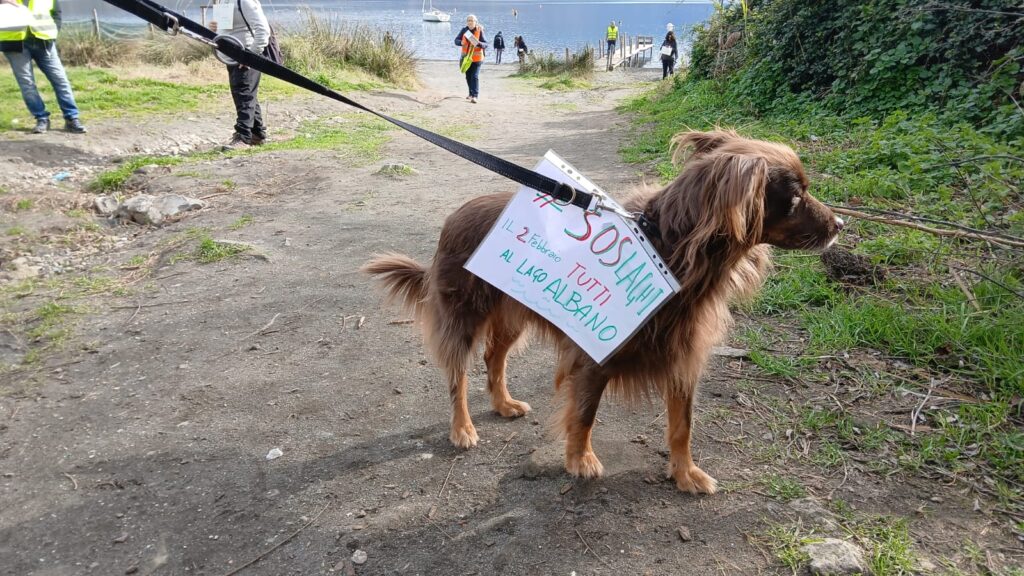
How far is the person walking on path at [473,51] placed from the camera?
17328 millimetres

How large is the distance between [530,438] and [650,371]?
89 centimetres

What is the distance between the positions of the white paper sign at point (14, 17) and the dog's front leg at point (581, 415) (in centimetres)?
1017

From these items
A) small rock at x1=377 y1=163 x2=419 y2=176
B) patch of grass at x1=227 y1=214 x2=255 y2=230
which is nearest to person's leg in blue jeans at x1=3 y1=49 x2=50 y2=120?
patch of grass at x1=227 y1=214 x2=255 y2=230

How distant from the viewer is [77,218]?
641 cm

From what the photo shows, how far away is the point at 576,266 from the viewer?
2.53 metres

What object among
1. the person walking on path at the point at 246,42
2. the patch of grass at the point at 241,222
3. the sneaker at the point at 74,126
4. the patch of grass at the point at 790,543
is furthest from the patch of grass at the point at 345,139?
the patch of grass at the point at 790,543

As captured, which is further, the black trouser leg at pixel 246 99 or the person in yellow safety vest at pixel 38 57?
the black trouser leg at pixel 246 99

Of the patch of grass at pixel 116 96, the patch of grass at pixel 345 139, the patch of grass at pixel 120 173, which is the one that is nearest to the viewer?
the patch of grass at pixel 120 173

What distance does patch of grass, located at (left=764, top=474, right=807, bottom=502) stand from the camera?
2.67 metres

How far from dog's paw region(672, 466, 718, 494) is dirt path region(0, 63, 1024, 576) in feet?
0.18

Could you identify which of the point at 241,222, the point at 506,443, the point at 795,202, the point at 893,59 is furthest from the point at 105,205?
the point at 893,59

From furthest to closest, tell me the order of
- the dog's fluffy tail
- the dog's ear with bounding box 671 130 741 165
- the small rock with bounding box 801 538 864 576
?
the dog's fluffy tail → the dog's ear with bounding box 671 130 741 165 → the small rock with bounding box 801 538 864 576

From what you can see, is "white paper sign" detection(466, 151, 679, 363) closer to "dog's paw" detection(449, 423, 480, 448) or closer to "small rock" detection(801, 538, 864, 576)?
"dog's paw" detection(449, 423, 480, 448)

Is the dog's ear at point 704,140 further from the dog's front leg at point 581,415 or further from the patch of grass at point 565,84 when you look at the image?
the patch of grass at point 565,84
